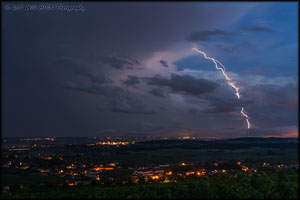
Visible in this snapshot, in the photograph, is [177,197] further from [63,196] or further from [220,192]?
[63,196]

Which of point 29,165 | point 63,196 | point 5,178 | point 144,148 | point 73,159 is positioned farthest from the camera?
point 144,148

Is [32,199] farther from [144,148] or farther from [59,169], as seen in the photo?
[144,148]

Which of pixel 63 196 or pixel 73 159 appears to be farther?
pixel 73 159

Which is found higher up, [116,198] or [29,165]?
[116,198]

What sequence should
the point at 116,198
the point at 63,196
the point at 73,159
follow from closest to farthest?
the point at 116,198
the point at 63,196
the point at 73,159

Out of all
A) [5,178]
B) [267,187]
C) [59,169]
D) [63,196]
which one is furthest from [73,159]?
[267,187]

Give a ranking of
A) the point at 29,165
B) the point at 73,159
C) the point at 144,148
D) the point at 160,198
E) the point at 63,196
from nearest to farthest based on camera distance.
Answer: the point at 160,198, the point at 63,196, the point at 29,165, the point at 73,159, the point at 144,148

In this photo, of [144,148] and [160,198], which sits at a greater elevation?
[160,198]

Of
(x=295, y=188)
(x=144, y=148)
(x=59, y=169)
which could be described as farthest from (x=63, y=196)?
(x=144, y=148)

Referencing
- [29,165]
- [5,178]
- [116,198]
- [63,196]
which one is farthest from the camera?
[29,165]
